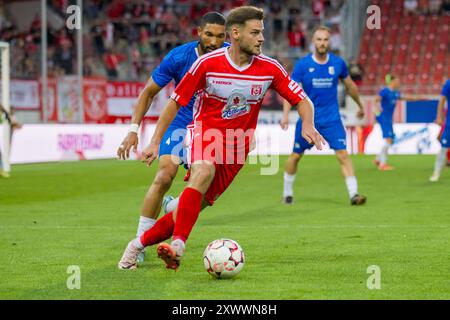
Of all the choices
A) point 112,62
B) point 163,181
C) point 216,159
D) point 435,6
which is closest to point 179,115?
point 163,181

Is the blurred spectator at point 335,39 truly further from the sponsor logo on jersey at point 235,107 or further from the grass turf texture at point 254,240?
the sponsor logo on jersey at point 235,107

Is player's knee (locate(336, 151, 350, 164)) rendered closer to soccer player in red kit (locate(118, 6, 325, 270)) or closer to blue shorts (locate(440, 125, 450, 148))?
blue shorts (locate(440, 125, 450, 148))

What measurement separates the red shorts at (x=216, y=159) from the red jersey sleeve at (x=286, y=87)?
1.80ft

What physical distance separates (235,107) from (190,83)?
17.6 inches

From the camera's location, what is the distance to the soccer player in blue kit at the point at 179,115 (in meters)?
8.17

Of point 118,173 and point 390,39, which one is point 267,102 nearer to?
point 390,39

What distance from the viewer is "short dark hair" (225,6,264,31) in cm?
733

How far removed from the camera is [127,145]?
7.27 metres

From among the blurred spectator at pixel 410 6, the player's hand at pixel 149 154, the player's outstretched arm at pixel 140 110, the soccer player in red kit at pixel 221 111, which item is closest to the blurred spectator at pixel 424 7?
the blurred spectator at pixel 410 6

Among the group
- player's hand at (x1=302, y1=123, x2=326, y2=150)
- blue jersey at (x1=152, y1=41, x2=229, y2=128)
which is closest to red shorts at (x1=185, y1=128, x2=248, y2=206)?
player's hand at (x1=302, y1=123, x2=326, y2=150)

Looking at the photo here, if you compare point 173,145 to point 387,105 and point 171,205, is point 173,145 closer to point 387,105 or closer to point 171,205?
point 171,205
